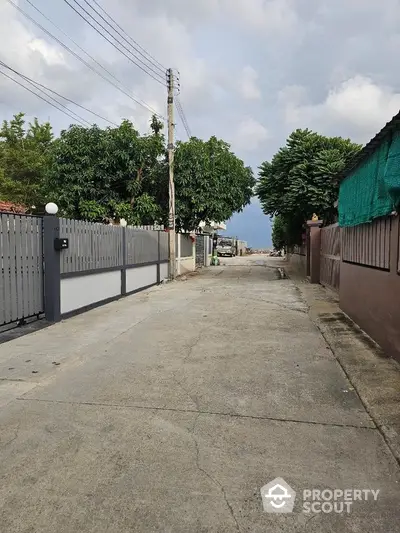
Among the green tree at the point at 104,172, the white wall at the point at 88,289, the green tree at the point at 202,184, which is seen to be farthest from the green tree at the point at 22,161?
the white wall at the point at 88,289

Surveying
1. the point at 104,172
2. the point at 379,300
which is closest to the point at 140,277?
the point at 104,172

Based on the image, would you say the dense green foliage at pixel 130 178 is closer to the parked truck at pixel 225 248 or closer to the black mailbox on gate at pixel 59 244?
the black mailbox on gate at pixel 59 244

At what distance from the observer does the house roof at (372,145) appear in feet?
15.8

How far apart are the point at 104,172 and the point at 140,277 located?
248 inches

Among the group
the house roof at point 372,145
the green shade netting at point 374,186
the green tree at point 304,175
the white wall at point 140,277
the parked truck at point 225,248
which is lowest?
the white wall at point 140,277

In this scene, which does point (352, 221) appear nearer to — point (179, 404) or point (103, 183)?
point (179, 404)

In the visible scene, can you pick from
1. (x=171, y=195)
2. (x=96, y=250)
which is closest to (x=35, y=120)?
(x=171, y=195)

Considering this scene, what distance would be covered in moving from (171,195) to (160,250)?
2.52 metres

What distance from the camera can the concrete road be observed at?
237cm

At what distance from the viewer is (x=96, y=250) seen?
9.73 m

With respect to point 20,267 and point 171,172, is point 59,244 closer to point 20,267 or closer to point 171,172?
point 20,267

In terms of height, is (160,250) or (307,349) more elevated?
(160,250)

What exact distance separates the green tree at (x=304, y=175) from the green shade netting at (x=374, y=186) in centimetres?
670

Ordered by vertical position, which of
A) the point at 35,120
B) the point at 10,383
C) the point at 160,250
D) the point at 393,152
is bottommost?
the point at 10,383
